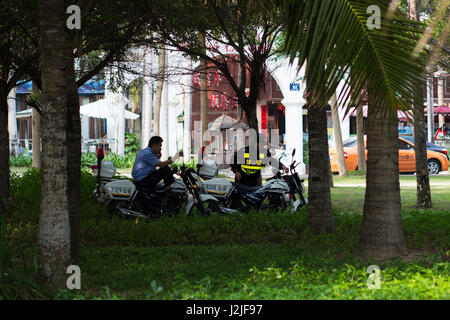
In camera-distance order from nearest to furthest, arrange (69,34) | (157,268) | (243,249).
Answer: (157,268) < (69,34) < (243,249)

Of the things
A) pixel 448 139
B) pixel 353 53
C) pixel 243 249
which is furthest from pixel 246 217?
pixel 448 139

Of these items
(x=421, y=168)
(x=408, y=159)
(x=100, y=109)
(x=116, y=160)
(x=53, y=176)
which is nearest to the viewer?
(x=53, y=176)

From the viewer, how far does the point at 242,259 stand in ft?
24.0

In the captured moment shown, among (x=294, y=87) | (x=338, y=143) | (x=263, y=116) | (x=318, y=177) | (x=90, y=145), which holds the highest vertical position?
(x=294, y=87)

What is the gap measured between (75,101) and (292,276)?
3368mm

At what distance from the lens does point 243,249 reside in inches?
314

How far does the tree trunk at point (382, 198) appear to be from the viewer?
23.6ft

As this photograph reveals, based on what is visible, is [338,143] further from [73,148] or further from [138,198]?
[73,148]

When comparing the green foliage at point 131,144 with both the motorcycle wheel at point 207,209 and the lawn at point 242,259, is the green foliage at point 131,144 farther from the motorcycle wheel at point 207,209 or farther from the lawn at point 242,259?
the motorcycle wheel at point 207,209

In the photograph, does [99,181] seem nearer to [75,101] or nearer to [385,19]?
[75,101]

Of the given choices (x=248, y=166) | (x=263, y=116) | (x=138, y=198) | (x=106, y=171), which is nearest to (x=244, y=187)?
(x=248, y=166)

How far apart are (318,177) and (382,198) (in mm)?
2054

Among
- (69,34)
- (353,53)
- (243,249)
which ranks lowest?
(243,249)

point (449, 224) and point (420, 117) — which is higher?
point (420, 117)
